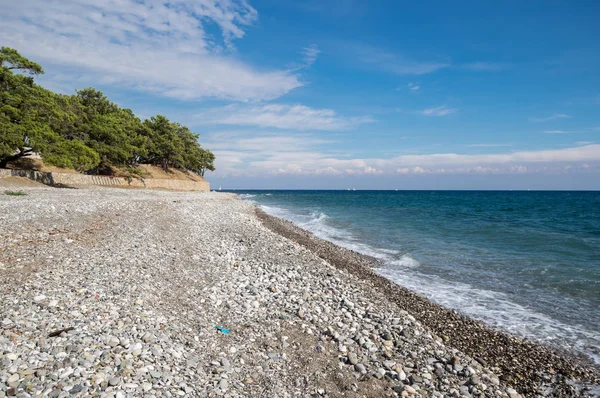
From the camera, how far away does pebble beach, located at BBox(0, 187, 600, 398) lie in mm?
5355

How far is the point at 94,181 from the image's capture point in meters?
46.6

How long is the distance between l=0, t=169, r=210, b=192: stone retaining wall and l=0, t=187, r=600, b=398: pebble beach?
30.7 metres

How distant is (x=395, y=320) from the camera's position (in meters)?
8.64

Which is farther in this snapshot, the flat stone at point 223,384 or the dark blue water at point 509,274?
the dark blue water at point 509,274

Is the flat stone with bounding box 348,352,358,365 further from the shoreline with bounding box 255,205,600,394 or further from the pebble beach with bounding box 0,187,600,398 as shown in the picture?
the shoreline with bounding box 255,205,600,394

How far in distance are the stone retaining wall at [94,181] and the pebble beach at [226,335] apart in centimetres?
3070

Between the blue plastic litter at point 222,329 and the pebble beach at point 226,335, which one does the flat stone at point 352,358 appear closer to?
Result: the pebble beach at point 226,335

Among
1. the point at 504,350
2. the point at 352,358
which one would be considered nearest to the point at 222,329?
the point at 352,358

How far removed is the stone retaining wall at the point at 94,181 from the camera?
36.5 meters

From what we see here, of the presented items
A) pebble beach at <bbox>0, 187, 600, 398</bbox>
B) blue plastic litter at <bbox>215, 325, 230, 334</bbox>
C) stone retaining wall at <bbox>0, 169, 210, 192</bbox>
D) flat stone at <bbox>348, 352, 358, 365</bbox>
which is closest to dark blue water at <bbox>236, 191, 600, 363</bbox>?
pebble beach at <bbox>0, 187, 600, 398</bbox>

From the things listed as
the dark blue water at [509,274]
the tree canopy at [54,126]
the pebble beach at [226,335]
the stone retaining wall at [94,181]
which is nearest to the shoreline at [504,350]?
the pebble beach at [226,335]

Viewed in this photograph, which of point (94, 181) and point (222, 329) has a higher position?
point (94, 181)

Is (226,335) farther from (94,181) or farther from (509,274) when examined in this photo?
(94,181)

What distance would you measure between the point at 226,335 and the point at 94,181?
159ft
